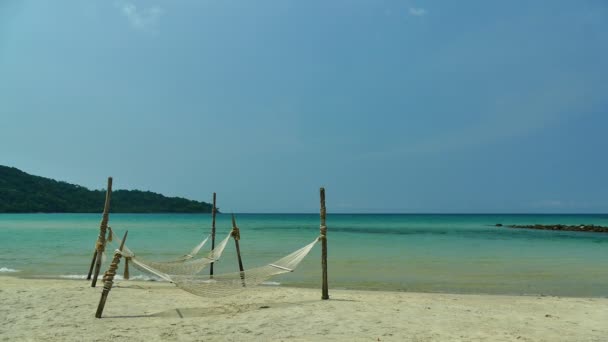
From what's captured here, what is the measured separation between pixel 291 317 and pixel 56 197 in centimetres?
7149

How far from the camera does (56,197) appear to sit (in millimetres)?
66188

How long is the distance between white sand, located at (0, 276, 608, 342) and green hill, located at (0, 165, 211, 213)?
64096 millimetres

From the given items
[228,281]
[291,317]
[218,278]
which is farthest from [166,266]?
[291,317]

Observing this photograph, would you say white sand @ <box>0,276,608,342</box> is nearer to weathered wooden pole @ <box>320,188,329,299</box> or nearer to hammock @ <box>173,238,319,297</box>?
weathered wooden pole @ <box>320,188,329,299</box>

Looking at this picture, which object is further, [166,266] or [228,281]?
[166,266]

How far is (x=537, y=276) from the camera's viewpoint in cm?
946

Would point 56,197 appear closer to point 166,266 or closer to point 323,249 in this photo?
point 166,266

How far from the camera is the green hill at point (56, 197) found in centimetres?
6016

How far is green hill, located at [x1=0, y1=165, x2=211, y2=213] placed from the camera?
60156mm

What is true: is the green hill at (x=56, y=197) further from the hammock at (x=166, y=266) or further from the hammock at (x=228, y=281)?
the hammock at (x=228, y=281)

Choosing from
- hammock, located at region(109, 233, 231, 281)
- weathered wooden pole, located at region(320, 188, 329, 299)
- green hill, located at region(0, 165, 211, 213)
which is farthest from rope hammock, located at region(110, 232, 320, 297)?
green hill, located at region(0, 165, 211, 213)

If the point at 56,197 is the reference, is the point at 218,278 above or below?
below

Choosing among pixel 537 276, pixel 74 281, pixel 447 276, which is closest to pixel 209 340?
pixel 74 281

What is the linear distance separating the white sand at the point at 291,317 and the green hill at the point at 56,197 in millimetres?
64096
